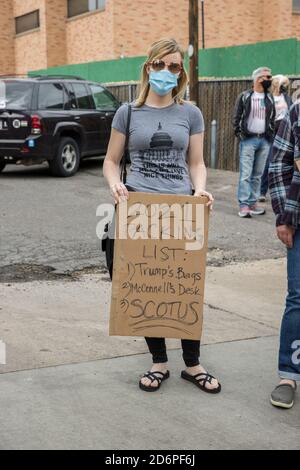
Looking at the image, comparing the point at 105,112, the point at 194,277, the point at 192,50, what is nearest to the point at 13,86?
the point at 105,112

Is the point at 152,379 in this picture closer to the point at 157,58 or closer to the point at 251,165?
the point at 157,58

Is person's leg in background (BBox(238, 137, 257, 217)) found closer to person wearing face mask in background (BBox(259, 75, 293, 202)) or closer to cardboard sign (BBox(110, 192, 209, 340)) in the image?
person wearing face mask in background (BBox(259, 75, 293, 202))

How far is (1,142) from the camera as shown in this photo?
11.7 meters

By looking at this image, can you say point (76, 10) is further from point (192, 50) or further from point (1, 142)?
point (1, 142)

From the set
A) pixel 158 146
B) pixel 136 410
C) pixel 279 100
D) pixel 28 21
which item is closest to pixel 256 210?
pixel 279 100

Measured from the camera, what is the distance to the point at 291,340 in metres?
3.65

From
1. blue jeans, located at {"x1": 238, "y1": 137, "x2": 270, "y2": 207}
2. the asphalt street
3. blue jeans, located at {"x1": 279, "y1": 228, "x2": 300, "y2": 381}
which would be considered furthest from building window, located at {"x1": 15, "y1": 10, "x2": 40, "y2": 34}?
blue jeans, located at {"x1": 279, "y1": 228, "x2": 300, "y2": 381}

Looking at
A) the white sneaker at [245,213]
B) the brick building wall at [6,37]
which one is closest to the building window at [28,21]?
the brick building wall at [6,37]

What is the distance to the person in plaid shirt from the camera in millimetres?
3555

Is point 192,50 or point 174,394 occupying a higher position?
point 192,50

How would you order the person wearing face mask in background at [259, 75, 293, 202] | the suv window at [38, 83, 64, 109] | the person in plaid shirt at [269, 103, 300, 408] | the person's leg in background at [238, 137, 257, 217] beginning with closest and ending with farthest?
the person in plaid shirt at [269, 103, 300, 408] → the person's leg in background at [238, 137, 257, 217] → the person wearing face mask in background at [259, 75, 293, 202] → the suv window at [38, 83, 64, 109]

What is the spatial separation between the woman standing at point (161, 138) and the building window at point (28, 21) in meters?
29.1

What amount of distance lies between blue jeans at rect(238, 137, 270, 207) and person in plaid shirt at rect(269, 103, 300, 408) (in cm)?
525
